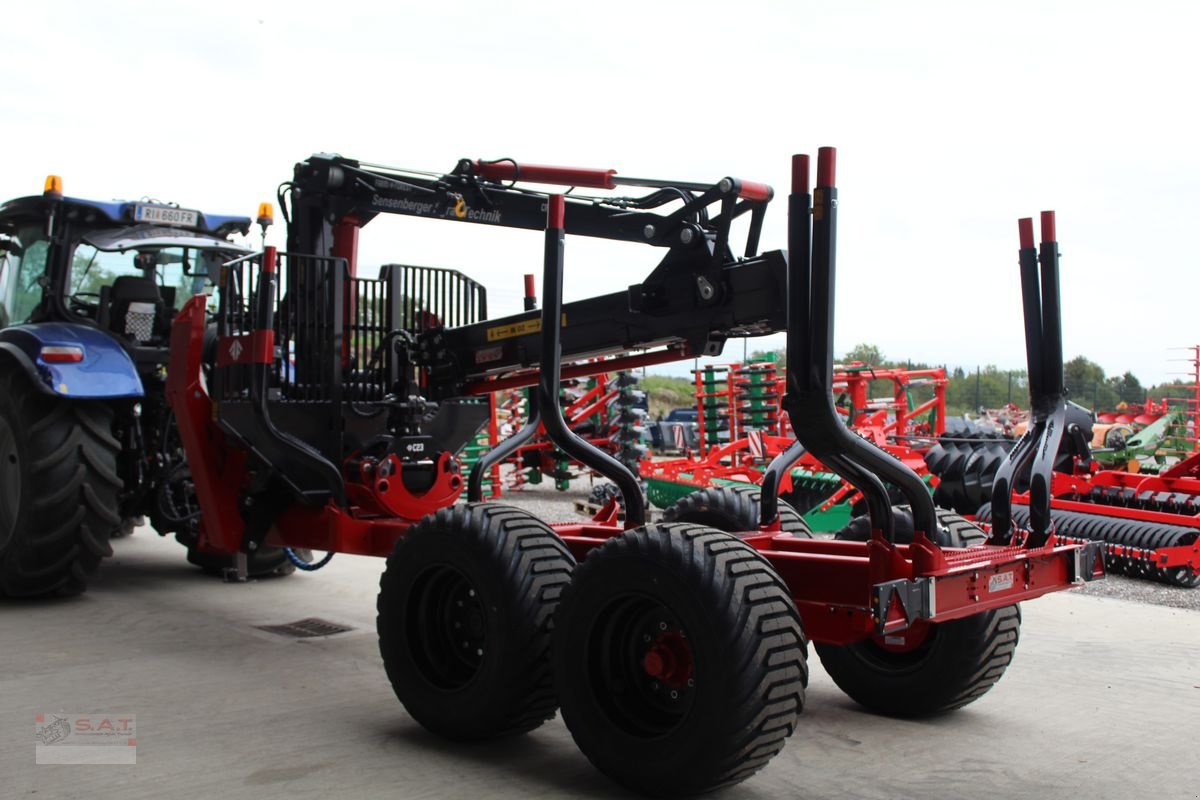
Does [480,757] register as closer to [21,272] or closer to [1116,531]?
[21,272]

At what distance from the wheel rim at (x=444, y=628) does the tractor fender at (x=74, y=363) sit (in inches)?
Result: 132

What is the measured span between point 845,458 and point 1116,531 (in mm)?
6238

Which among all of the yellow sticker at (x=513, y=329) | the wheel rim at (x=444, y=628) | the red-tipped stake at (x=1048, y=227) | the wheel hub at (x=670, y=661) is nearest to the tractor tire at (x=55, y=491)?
the yellow sticker at (x=513, y=329)

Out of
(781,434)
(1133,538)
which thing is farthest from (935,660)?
(781,434)

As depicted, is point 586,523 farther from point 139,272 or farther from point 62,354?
point 139,272

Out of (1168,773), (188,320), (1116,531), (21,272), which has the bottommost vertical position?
(1168,773)

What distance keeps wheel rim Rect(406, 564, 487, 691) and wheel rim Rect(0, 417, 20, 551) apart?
12.2ft

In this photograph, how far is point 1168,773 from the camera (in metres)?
4.07

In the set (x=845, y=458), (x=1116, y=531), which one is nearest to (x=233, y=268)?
(x=845, y=458)

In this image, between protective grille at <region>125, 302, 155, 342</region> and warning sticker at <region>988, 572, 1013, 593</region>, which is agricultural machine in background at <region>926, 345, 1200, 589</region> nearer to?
warning sticker at <region>988, 572, 1013, 593</region>

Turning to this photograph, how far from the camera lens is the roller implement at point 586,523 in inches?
145

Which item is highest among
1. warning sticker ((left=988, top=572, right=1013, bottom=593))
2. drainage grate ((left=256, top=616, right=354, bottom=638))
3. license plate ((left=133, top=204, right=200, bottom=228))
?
license plate ((left=133, top=204, right=200, bottom=228))

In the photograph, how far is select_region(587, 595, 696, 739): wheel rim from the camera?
3.85m

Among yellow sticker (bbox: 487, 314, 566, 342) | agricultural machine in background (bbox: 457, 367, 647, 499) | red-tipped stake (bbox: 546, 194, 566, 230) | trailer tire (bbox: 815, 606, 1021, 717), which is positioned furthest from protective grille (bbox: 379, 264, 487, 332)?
agricultural machine in background (bbox: 457, 367, 647, 499)
